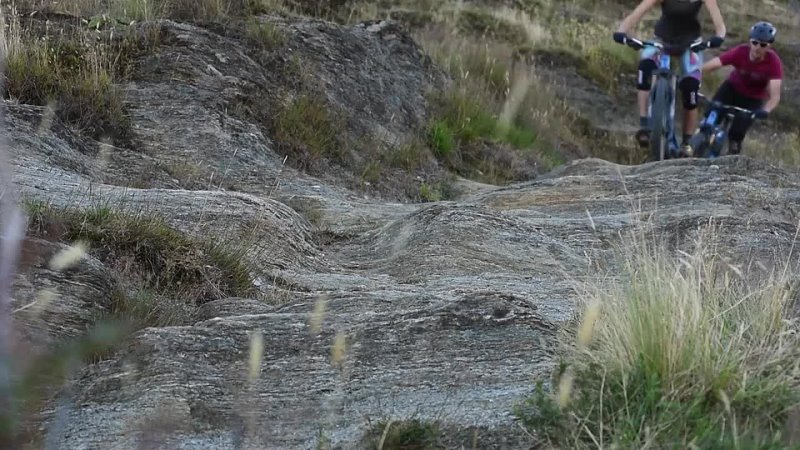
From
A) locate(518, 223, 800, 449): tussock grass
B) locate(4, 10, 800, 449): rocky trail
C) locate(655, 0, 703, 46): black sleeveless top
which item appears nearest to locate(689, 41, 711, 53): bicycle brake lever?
locate(655, 0, 703, 46): black sleeveless top

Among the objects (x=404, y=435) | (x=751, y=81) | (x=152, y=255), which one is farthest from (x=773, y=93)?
(x=404, y=435)

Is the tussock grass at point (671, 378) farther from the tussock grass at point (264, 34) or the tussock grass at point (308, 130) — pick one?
the tussock grass at point (264, 34)

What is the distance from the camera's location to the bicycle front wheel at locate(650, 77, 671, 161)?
970cm

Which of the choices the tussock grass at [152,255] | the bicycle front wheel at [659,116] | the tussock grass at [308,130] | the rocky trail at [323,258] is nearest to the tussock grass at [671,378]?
the rocky trail at [323,258]

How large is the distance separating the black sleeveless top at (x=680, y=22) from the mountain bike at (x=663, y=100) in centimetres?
15

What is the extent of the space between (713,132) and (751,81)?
0.62m

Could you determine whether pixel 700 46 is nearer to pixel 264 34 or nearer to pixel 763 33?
pixel 763 33

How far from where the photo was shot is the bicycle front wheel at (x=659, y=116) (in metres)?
9.70

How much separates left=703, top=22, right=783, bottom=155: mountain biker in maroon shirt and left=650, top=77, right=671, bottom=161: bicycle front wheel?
79 cm

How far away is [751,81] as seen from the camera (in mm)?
10188

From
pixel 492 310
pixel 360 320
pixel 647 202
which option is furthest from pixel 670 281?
pixel 647 202

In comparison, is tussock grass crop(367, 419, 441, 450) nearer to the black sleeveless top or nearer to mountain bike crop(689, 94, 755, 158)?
the black sleeveless top

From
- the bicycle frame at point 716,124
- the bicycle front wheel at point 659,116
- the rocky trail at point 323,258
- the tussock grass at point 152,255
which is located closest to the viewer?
the rocky trail at point 323,258

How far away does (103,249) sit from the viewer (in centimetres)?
412
